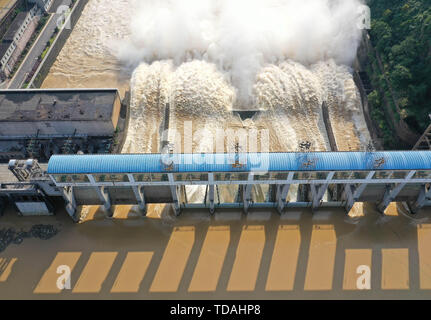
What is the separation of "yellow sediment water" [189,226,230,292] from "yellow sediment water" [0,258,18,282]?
14600mm

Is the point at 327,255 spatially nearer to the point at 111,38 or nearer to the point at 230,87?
the point at 230,87

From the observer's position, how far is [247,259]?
79.4 ft

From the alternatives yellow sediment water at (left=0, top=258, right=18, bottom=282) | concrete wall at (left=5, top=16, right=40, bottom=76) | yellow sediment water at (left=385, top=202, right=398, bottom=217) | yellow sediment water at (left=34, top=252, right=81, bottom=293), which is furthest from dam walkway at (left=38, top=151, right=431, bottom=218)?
concrete wall at (left=5, top=16, right=40, bottom=76)

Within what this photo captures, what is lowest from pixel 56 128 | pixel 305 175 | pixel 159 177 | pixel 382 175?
pixel 159 177

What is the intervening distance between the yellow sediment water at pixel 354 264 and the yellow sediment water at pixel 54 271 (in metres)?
21.5

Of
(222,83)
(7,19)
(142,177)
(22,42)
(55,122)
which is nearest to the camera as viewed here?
(142,177)

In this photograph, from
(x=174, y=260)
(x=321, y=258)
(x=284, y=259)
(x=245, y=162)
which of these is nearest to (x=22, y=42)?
(x=174, y=260)

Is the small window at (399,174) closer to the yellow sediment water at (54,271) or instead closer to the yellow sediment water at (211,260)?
the yellow sediment water at (211,260)

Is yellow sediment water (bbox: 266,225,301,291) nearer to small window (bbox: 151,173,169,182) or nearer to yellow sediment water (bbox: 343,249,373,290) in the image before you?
yellow sediment water (bbox: 343,249,373,290)

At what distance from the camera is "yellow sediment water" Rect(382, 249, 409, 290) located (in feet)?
74.2

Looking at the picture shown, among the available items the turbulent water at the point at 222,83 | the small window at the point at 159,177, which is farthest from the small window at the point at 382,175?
the small window at the point at 159,177

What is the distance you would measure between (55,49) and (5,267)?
102 feet

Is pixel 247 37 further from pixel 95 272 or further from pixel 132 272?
pixel 95 272

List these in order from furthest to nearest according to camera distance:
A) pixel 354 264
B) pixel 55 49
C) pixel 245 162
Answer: pixel 55 49 → pixel 354 264 → pixel 245 162
